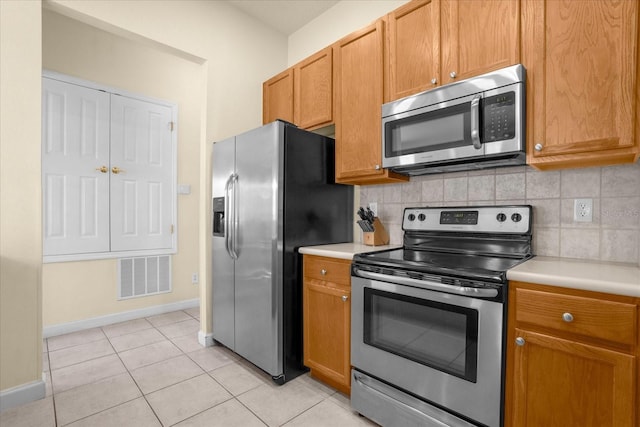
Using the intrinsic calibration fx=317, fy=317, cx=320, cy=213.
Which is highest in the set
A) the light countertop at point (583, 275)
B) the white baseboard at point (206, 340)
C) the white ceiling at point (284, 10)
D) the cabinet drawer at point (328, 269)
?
the white ceiling at point (284, 10)

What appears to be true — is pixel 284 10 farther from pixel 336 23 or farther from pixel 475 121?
pixel 475 121

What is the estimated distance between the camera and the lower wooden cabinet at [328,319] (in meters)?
1.90

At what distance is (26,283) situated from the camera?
1911 millimetres

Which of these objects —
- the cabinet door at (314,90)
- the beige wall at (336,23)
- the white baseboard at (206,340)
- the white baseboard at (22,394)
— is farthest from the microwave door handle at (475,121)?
the white baseboard at (22,394)

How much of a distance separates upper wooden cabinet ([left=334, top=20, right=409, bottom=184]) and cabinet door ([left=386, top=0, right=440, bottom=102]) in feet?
0.30

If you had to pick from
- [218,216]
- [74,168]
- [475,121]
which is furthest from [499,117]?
[74,168]

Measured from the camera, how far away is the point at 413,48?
191 cm

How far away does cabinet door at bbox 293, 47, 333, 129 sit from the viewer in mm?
2416

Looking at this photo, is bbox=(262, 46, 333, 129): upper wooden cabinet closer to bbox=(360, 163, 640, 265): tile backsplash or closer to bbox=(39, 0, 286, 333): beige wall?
bbox=(39, 0, 286, 333): beige wall

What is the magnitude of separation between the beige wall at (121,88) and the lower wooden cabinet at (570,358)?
110 inches

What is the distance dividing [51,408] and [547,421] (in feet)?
8.33

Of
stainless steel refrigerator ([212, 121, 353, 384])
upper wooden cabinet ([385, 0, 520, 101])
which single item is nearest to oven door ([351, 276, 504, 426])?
stainless steel refrigerator ([212, 121, 353, 384])

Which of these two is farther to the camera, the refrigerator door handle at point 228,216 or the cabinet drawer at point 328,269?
the refrigerator door handle at point 228,216

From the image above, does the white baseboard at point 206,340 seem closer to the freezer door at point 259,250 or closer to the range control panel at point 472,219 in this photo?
the freezer door at point 259,250
